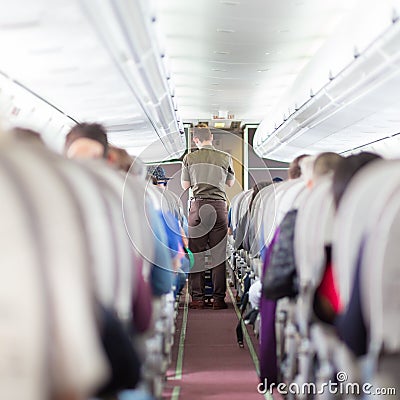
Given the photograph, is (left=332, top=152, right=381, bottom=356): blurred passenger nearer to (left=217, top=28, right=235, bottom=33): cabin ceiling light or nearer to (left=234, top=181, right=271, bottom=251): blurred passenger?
(left=234, top=181, right=271, bottom=251): blurred passenger

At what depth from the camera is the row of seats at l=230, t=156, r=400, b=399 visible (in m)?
2.49

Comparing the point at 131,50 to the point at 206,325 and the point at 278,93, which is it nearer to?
the point at 206,325

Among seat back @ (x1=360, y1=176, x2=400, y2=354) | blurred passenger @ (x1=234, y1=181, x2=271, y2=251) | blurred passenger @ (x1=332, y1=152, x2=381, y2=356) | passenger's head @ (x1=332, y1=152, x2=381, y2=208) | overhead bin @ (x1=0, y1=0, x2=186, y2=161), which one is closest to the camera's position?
seat back @ (x1=360, y1=176, x2=400, y2=354)

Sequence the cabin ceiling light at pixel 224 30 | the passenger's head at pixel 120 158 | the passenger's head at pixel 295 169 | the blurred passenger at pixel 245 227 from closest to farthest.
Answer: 1. the passenger's head at pixel 120 158
2. the passenger's head at pixel 295 169
3. the blurred passenger at pixel 245 227
4. the cabin ceiling light at pixel 224 30

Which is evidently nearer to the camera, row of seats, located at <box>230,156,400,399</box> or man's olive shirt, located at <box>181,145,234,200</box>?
row of seats, located at <box>230,156,400,399</box>

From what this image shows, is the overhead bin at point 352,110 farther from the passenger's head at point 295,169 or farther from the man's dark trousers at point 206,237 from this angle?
the man's dark trousers at point 206,237

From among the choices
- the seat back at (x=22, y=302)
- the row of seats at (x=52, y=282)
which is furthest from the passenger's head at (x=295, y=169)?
the seat back at (x=22, y=302)

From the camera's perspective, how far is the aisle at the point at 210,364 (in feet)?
16.7

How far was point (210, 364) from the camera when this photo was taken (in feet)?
19.5

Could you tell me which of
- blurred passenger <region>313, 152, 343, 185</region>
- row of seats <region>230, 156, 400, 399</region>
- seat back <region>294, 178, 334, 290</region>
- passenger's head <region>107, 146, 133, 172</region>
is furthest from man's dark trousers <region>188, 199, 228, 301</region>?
seat back <region>294, 178, 334, 290</region>

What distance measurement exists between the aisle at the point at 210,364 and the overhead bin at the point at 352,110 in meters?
2.56

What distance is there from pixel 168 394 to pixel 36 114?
2715 millimetres

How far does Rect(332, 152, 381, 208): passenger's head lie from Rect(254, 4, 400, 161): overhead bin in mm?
1583

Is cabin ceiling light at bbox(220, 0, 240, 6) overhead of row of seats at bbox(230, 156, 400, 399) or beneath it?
overhead
